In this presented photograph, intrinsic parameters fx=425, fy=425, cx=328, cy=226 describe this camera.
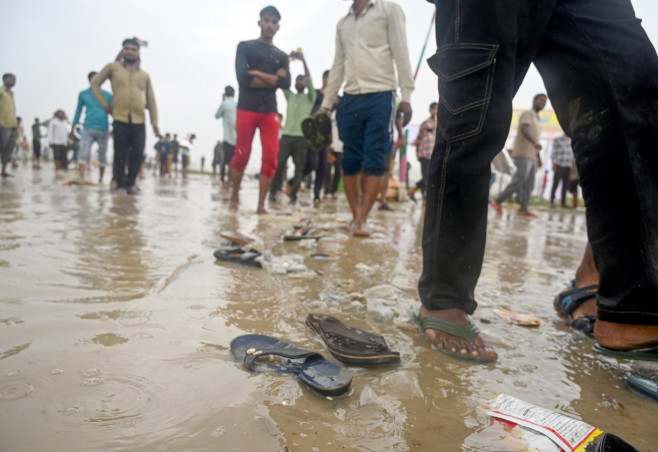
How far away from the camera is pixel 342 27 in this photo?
3.67m

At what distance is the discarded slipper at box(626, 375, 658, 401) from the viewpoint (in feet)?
3.50

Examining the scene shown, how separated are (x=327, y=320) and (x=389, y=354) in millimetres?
294

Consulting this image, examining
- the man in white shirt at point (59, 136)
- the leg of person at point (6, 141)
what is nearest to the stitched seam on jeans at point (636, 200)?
the leg of person at point (6, 141)

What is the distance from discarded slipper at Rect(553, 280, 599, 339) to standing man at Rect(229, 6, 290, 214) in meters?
3.37

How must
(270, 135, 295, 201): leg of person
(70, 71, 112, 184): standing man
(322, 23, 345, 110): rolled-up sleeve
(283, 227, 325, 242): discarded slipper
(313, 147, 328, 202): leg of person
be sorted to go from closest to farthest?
(283, 227, 325, 242): discarded slipper
(322, 23, 345, 110): rolled-up sleeve
(270, 135, 295, 201): leg of person
(70, 71, 112, 184): standing man
(313, 147, 328, 202): leg of person

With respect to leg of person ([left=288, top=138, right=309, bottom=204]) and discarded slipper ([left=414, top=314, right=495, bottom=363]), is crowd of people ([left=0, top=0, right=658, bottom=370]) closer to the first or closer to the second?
discarded slipper ([left=414, top=314, right=495, bottom=363])

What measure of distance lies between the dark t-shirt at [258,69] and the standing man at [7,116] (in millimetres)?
6719

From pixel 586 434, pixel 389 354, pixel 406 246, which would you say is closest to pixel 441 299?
pixel 389 354

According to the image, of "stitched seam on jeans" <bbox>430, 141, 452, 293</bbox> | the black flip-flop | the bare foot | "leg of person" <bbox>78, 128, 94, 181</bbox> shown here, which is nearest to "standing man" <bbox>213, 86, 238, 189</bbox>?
"leg of person" <bbox>78, 128, 94, 181</bbox>

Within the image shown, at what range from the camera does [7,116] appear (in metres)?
8.79

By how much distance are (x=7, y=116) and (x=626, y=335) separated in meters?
11.0

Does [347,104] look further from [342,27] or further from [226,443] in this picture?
[226,443]

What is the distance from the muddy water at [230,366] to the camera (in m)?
0.80

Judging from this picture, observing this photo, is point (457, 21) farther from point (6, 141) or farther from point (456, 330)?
point (6, 141)
